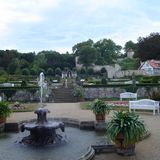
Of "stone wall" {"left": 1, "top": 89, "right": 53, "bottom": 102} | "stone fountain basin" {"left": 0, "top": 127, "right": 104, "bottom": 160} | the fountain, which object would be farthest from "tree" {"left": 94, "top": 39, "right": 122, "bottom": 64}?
the fountain

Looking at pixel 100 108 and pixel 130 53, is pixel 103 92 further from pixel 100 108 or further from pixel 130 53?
pixel 130 53

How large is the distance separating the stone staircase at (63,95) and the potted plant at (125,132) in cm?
1779

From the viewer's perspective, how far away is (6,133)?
12.6m

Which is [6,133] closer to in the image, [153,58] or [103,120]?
[103,120]

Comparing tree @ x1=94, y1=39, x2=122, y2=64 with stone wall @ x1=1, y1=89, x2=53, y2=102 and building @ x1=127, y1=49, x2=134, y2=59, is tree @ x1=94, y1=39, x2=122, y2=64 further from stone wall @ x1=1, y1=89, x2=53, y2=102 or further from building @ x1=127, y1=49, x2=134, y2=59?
stone wall @ x1=1, y1=89, x2=53, y2=102

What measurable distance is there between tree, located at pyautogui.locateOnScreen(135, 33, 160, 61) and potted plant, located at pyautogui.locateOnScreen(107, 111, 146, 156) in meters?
50.3

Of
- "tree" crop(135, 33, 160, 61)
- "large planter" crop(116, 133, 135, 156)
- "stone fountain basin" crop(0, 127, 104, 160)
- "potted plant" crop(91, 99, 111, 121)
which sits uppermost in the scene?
"tree" crop(135, 33, 160, 61)

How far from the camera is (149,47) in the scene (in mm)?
58656

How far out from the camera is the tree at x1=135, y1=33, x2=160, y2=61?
5825 cm

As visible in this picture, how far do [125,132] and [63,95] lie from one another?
2001cm

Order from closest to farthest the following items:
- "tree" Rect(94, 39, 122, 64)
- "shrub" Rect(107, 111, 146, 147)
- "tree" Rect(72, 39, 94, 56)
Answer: "shrub" Rect(107, 111, 146, 147) < "tree" Rect(72, 39, 94, 56) < "tree" Rect(94, 39, 122, 64)

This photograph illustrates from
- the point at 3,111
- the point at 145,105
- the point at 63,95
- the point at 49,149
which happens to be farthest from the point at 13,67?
the point at 49,149

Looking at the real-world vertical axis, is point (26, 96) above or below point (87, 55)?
below

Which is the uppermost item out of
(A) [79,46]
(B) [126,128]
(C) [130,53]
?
(A) [79,46]
